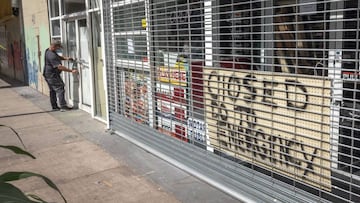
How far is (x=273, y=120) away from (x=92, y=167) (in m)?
2.68

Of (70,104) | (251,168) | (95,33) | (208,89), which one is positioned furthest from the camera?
(70,104)

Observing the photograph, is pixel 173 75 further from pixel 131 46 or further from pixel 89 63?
pixel 89 63

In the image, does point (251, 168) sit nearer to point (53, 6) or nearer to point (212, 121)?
point (212, 121)

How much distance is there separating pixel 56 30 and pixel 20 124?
326 cm

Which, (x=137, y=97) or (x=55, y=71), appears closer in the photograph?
(x=137, y=97)

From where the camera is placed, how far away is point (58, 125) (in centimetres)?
768

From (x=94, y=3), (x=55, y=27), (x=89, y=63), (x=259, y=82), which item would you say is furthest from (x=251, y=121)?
(x=55, y=27)

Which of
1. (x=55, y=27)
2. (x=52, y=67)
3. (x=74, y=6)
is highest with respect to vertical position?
(x=74, y=6)

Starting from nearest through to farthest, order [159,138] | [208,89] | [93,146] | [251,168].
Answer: [251,168], [208,89], [159,138], [93,146]

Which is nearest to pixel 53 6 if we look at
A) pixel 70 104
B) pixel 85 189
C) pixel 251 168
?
pixel 70 104

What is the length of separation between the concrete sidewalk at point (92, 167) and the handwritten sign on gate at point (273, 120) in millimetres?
641

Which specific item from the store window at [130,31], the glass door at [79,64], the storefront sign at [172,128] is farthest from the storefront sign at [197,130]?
the glass door at [79,64]

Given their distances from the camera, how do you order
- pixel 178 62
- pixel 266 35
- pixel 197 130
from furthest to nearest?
pixel 178 62 → pixel 197 130 → pixel 266 35

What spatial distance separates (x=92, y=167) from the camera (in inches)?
204
